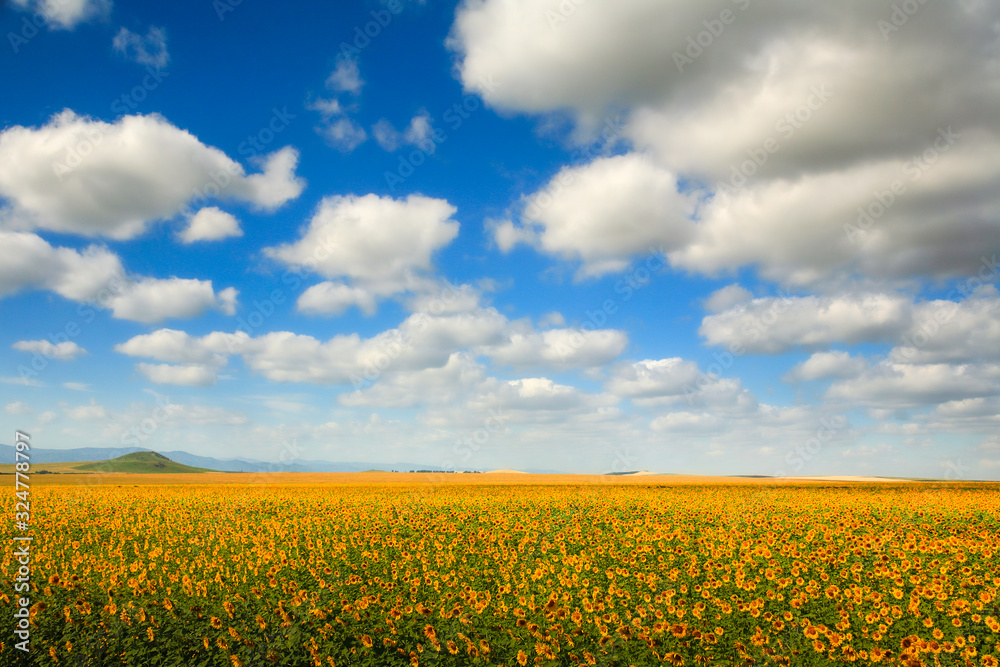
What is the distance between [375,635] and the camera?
1052 centimetres

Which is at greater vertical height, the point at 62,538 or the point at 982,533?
the point at 982,533

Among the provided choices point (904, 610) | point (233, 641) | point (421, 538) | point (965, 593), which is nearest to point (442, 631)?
point (233, 641)

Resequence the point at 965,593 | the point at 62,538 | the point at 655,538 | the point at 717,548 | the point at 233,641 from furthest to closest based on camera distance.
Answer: the point at 62,538
the point at 655,538
the point at 717,548
the point at 965,593
the point at 233,641

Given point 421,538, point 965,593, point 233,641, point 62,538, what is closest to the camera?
point 233,641

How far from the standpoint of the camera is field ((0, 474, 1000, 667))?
992 centimetres

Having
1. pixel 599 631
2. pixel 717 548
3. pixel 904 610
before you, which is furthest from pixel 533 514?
pixel 904 610

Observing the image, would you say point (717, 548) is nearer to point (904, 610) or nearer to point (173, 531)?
point (904, 610)

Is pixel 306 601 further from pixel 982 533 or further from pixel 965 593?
pixel 982 533

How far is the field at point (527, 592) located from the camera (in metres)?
9.92

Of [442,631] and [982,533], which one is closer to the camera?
[442,631]

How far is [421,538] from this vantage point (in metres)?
17.2

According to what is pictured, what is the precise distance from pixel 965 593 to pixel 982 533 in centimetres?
611

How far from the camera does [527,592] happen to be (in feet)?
41.2

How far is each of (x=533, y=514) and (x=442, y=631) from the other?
A: 10.8 metres
